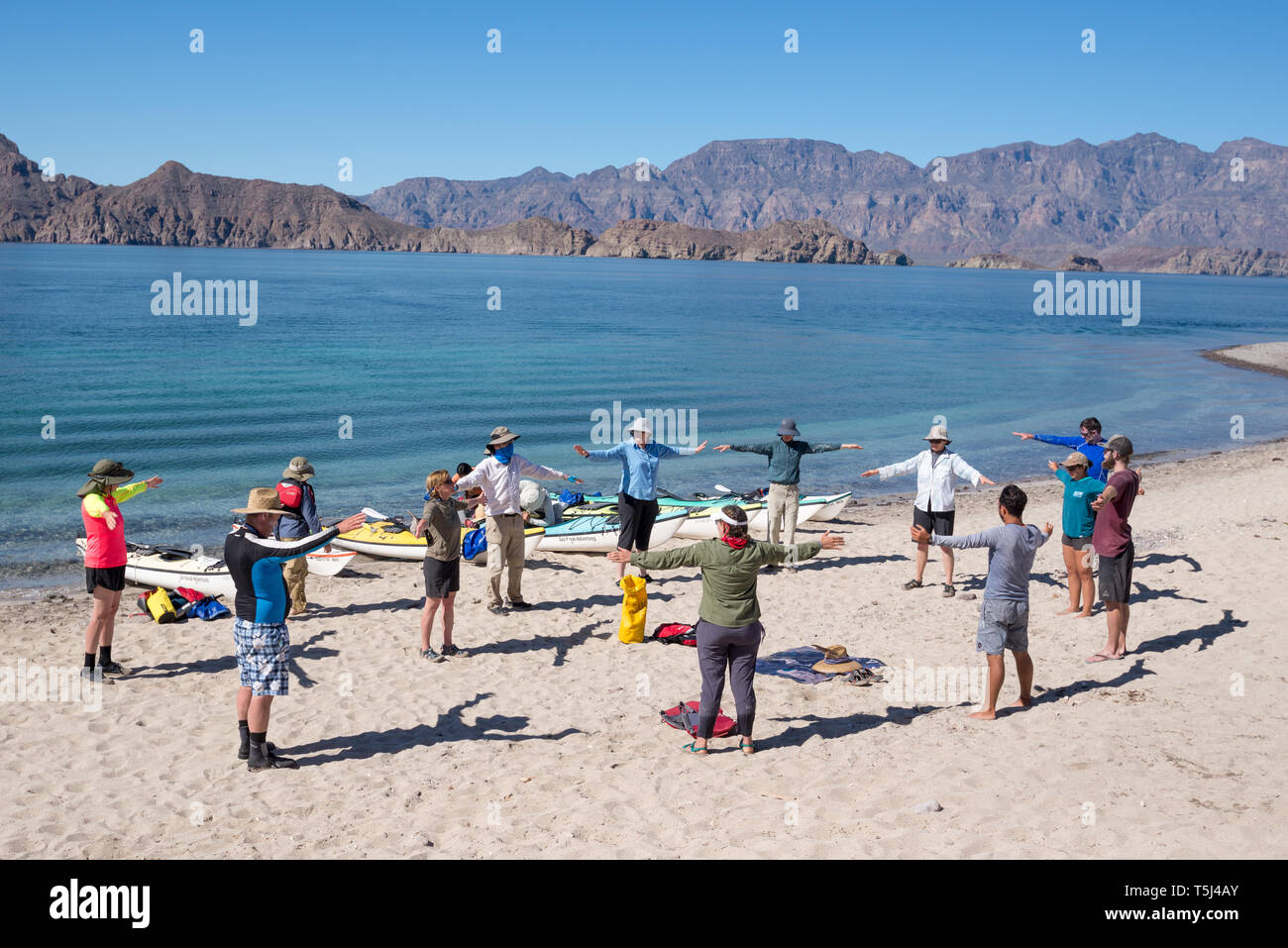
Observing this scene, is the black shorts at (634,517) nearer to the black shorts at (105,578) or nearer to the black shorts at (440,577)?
the black shorts at (440,577)

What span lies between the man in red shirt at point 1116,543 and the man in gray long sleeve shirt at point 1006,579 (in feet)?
6.62

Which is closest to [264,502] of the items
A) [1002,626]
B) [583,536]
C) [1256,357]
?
[1002,626]

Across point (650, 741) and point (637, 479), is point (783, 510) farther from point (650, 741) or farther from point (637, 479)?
point (650, 741)

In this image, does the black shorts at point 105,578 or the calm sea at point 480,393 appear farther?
the calm sea at point 480,393

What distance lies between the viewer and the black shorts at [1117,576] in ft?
31.0

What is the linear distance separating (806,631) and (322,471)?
52.6ft

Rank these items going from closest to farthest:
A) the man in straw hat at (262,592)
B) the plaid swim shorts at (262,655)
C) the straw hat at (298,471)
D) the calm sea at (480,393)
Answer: the man in straw hat at (262,592) < the plaid swim shorts at (262,655) < the straw hat at (298,471) < the calm sea at (480,393)

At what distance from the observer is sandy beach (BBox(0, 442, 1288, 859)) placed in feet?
20.3

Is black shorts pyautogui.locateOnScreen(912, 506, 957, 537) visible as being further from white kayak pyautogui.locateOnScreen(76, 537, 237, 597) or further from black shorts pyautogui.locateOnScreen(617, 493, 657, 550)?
white kayak pyautogui.locateOnScreen(76, 537, 237, 597)

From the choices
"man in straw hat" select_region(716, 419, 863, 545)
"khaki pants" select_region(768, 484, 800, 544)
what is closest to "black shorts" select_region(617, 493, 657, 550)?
"man in straw hat" select_region(716, 419, 863, 545)

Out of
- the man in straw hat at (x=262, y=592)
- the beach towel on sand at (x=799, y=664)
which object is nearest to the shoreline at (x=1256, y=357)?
the beach towel on sand at (x=799, y=664)

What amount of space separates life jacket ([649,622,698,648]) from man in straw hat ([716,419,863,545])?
2894 millimetres
